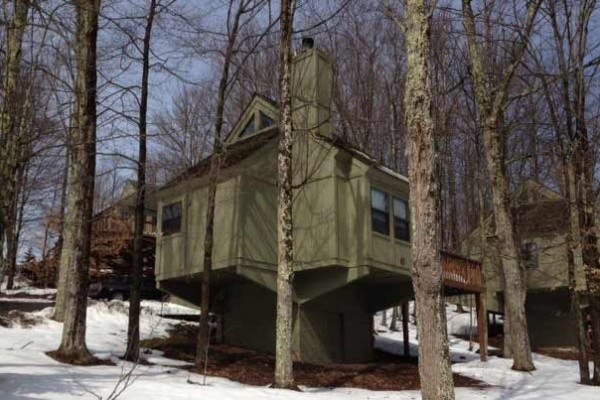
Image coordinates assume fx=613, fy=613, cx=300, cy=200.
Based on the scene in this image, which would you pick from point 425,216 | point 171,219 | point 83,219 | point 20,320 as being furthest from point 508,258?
point 20,320

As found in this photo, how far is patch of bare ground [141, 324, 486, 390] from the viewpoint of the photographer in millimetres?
12633

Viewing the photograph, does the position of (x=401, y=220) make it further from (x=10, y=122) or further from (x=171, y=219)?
(x=10, y=122)

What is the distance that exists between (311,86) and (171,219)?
5582 millimetres

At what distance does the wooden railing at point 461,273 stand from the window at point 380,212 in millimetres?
2002

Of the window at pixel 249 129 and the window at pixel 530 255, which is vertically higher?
the window at pixel 249 129

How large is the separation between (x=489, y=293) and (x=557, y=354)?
5855 millimetres

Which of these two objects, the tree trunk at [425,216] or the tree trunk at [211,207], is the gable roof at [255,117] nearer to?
the tree trunk at [211,207]

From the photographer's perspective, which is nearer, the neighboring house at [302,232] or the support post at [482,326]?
the neighboring house at [302,232]

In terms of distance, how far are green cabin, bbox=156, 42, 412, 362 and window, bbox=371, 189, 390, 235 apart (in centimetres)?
4

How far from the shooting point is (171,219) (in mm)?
17703

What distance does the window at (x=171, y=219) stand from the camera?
57.2 feet

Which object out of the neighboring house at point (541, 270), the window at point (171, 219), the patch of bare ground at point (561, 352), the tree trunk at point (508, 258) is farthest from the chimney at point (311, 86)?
the patch of bare ground at point (561, 352)

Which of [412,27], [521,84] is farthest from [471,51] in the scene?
[412,27]

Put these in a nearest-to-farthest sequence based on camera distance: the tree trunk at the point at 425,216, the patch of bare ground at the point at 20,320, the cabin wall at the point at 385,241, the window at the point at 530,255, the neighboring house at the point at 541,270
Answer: the tree trunk at the point at 425,216 → the patch of bare ground at the point at 20,320 → the cabin wall at the point at 385,241 → the neighboring house at the point at 541,270 → the window at the point at 530,255
